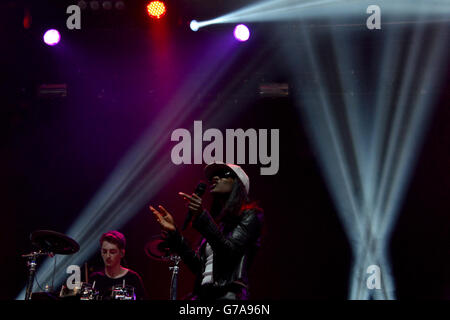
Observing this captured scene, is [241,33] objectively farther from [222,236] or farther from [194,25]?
[222,236]

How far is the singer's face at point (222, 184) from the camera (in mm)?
3418

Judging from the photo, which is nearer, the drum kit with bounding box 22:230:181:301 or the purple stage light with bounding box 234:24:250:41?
the drum kit with bounding box 22:230:181:301

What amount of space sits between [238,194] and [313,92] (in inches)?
153

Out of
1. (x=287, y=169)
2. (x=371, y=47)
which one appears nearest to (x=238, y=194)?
(x=287, y=169)

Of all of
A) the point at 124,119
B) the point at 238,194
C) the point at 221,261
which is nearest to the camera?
the point at 221,261

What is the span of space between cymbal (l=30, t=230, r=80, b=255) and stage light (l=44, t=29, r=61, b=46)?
8.92 feet

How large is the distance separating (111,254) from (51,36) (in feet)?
9.23

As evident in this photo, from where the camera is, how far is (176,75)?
7051mm

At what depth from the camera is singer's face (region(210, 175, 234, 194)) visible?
342cm

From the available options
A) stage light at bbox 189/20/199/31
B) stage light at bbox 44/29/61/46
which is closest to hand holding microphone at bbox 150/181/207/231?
stage light at bbox 189/20/199/31

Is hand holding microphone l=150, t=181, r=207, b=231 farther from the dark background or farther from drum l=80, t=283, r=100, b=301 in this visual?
the dark background

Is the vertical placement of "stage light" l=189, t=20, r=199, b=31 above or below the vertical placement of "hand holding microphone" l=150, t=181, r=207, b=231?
above

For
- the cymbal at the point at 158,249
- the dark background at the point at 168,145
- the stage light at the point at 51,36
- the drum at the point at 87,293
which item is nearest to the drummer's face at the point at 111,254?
the cymbal at the point at 158,249

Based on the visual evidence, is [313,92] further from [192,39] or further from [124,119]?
[124,119]
